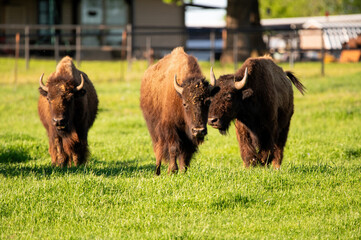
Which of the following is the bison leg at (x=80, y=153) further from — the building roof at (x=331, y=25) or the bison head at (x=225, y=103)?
the building roof at (x=331, y=25)

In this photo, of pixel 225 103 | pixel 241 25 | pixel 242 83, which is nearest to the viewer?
pixel 225 103

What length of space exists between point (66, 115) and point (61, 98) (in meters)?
0.31

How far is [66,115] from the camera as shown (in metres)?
9.90

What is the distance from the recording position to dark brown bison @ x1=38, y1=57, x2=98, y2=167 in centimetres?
988

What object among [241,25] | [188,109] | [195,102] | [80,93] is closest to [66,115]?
[80,93]

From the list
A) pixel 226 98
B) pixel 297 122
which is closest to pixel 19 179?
pixel 226 98

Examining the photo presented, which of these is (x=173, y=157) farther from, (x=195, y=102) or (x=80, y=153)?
(x=80, y=153)

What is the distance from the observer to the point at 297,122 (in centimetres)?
1630

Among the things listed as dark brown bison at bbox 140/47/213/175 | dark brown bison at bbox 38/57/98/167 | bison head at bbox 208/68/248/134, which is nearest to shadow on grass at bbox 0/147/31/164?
dark brown bison at bbox 38/57/98/167


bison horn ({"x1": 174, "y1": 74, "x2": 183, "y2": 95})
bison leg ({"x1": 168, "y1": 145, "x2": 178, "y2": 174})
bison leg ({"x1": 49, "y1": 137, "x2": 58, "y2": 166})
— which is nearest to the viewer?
bison horn ({"x1": 174, "y1": 74, "x2": 183, "y2": 95})

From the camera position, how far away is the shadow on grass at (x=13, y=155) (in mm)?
11018

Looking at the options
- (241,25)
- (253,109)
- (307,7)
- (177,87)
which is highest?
(307,7)

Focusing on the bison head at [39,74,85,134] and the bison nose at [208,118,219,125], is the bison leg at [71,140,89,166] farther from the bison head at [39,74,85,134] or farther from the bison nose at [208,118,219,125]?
the bison nose at [208,118,219,125]

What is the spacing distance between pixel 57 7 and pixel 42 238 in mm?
29435
